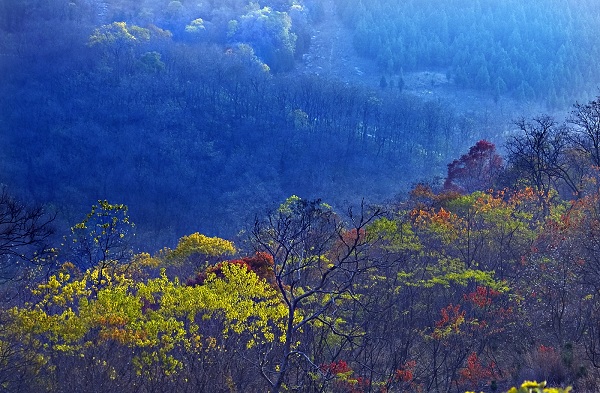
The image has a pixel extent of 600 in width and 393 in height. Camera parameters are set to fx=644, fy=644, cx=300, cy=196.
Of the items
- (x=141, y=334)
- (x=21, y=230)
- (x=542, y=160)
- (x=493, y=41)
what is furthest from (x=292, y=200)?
(x=493, y=41)

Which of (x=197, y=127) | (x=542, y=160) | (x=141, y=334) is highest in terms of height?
(x=542, y=160)

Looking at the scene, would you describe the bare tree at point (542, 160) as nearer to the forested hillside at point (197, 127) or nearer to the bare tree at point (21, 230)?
the bare tree at point (21, 230)

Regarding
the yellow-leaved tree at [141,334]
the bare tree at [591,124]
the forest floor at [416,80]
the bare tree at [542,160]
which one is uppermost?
the bare tree at [591,124]

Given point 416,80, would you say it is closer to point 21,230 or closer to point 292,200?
point 292,200

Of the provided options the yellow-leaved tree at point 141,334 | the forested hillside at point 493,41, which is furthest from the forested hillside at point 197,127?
the yellow-leaved tree at point 141,334

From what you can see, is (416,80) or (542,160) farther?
(416,80)

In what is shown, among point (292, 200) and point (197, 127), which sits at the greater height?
point (292, 200)
